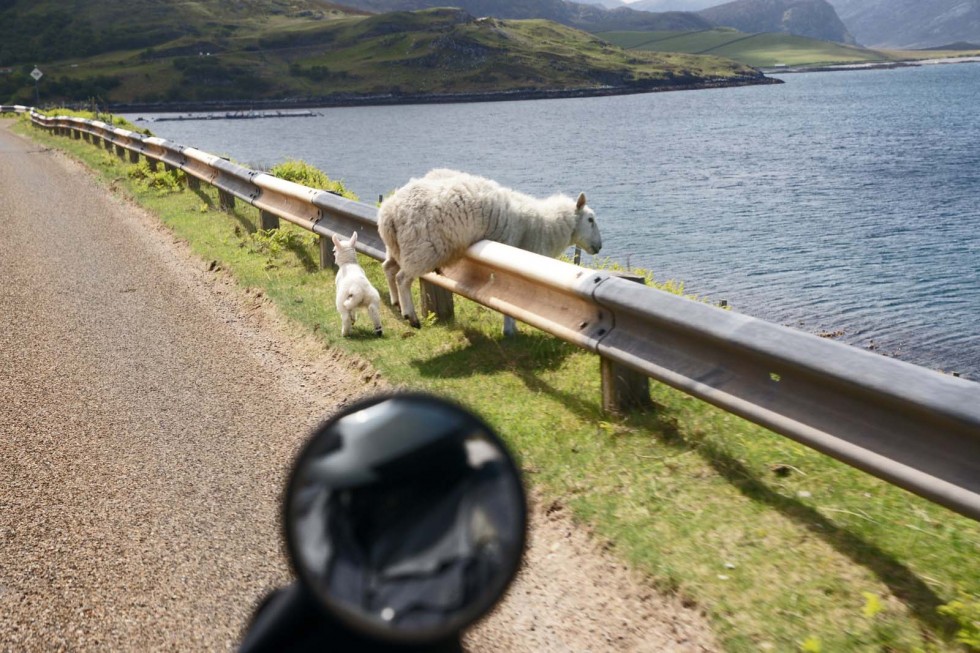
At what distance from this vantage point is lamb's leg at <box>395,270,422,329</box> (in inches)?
296

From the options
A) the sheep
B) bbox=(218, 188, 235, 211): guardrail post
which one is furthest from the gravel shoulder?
bbox=(218, 188, 235, 211): guardrail post

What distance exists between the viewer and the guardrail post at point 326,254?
949 centimetres

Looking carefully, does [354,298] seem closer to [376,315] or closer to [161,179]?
[376,315]

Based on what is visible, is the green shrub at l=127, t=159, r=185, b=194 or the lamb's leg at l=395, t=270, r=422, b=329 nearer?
the lamb's leg at l=395, t=270, r=422, b=329

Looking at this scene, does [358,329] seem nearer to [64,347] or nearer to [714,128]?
[64,347]

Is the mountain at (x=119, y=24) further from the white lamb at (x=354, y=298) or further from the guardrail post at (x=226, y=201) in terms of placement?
the white lamb at (x=354, y=298)

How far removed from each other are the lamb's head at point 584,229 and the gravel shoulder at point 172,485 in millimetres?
2805

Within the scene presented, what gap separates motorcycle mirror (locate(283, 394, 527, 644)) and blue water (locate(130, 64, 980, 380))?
1366 cm

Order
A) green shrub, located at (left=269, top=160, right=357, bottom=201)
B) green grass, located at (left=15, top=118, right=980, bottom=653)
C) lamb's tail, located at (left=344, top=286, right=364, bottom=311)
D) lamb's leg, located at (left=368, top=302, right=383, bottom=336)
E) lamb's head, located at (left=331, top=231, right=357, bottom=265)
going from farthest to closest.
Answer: green shrub, located at (left=269, top=160, right=357, bottom=201)
lamb's head, located at (left=331, top=231, right=357, bottom=265)
lamb's leg, located at (left=368, top=302, right=383, bottom=336)
lamb's tail, located at (left=344, top=286, right=364, bottom=311)
green grass, located at (left=15, top=118, right=980, bottom=653)

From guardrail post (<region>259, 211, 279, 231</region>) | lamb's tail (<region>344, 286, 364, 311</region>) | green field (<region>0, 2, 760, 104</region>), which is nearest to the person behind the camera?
lamb's tail (<region>344, 286, 364, 311</region>)

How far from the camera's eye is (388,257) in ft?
25.7

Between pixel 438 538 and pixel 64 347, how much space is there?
6753mm

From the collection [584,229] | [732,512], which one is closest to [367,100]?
[584,229]

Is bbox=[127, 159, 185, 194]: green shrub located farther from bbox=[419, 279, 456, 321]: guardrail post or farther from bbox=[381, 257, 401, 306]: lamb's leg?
bbox=[419, 279, 456, 321]: guardrail post
